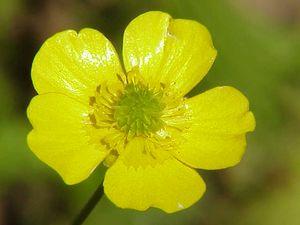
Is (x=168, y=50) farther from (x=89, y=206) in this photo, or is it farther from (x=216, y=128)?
(x=89, y=206)

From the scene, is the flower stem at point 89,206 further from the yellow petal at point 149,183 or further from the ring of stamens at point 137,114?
the ring of stamens at point 137,114

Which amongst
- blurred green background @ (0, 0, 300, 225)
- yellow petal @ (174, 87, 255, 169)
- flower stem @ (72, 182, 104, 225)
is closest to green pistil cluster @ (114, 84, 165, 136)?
yellow petal @ (174, 87, 255, 169)

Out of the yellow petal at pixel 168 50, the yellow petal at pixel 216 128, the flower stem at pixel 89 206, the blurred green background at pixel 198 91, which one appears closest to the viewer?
the flower stem at pixel 89 206

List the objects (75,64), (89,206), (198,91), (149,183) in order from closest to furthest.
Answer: (89,206) < (149,183) < (75,64) < (198,91)

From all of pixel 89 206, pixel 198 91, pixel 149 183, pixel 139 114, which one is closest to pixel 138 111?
pixel 139 114

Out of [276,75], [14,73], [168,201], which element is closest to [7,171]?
[14,73]

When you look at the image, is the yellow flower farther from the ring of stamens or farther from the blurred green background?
the blurred green background

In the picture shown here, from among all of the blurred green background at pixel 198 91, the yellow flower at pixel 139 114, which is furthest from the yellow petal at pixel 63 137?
the blurred green background at pixel 198 91
